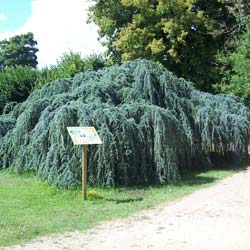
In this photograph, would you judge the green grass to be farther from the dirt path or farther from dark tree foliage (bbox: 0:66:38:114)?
dark tree foliage (bbox: 0:66:38:114)

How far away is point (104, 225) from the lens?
6.92 meters

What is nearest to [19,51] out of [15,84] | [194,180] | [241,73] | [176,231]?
[15,84]

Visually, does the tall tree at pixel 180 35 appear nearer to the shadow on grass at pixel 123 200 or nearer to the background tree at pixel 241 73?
the background tree at pixel 241 73

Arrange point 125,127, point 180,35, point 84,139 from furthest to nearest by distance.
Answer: point 180,35 < point 125,127 < point 84,139

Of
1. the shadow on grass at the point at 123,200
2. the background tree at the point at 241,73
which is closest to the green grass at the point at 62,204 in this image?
the shadow on grass at the point at 123,200

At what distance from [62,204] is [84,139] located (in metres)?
1.24

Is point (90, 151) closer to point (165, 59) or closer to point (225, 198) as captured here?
point (225, 198)

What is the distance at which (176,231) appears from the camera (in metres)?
6.50

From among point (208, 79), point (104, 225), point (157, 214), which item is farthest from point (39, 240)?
point (208, 79)

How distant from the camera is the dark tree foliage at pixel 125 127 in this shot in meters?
9.74

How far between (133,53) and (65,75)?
3.41 m

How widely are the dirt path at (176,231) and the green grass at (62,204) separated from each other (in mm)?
349

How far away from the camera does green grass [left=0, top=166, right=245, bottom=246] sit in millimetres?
6770

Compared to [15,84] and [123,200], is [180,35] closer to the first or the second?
[15,84]
